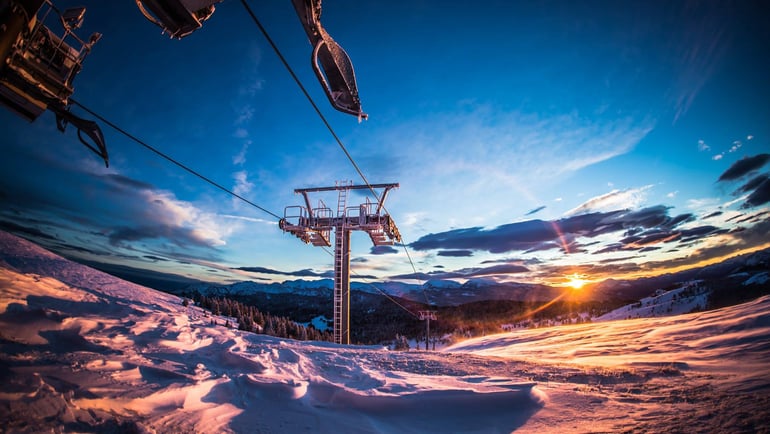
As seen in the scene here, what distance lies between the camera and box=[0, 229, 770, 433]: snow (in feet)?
9.16

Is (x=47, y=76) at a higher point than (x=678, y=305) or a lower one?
higher

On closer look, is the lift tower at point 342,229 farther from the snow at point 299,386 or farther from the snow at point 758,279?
the snow at point 758,279

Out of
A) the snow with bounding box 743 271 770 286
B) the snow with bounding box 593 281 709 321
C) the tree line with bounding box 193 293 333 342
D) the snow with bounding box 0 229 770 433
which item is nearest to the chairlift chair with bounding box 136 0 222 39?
the snow with bounding box 0 229 770 433

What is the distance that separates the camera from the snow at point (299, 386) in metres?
2.79

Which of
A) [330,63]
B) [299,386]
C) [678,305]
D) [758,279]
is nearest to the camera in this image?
[299,386]

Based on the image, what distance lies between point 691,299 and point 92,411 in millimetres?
25682

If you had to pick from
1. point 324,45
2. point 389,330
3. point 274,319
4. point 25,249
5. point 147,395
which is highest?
point 324,45

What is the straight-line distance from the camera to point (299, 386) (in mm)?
4258

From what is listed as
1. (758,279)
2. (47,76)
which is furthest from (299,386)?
(758,279)

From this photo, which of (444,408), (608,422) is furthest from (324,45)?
(608,422)

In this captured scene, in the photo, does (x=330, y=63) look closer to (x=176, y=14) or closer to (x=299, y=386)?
(x=176, y=14)

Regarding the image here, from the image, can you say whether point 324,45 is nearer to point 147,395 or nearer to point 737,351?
point 147,395

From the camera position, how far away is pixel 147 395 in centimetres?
309

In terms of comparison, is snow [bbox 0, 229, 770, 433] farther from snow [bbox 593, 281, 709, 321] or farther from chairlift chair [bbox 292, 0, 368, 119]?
snow [bbox 593, 281, 709, 321]
